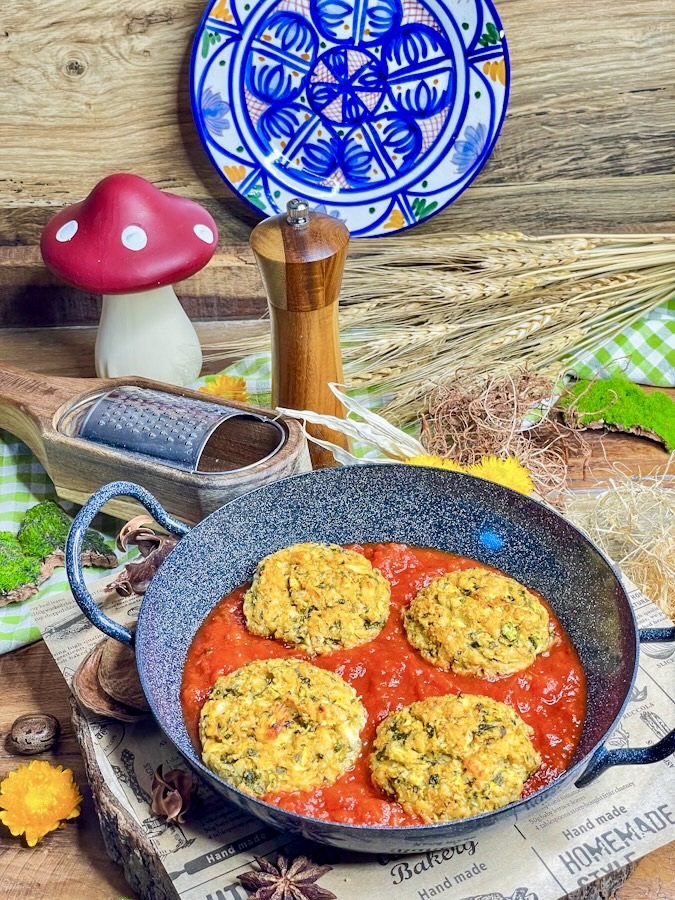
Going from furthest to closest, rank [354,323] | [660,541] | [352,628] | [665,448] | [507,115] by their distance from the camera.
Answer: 1. [507,115]
2. [354,323]
3. [665,448]
4. [660,541]
5. [352,628]

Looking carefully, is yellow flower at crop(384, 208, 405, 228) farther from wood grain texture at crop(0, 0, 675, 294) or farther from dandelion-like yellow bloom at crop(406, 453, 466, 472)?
dandelion-like yellow bloom at crop(406, 453, 466, 472)

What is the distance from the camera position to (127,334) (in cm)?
321

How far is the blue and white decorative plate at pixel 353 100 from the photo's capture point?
134 inches

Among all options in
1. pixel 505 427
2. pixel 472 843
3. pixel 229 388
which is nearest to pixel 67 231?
pixel 229 388

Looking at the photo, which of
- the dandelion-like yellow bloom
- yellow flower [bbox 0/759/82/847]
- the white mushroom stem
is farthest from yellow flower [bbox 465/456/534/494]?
yellow flower [bbox 0/759/82/847]

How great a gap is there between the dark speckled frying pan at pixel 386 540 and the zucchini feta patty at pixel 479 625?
10 centimetres

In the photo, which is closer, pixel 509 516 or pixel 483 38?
pixel 509 516

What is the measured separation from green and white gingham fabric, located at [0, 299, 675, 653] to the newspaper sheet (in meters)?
0.91

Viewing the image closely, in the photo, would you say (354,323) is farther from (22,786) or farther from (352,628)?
(22,786)

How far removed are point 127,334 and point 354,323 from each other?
0.79 m

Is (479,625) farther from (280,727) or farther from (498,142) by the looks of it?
(498,142)

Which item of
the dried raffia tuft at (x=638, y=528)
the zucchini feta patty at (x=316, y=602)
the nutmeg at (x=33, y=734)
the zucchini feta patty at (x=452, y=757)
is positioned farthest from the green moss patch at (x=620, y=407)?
the nutmeg at (x=33, y=734)

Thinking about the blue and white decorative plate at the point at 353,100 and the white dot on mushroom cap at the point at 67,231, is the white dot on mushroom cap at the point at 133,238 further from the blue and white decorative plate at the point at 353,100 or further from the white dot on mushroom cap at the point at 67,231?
the blue and white decorative plate at the point at 353,100

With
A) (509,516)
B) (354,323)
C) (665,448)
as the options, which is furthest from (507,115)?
(509,516)
